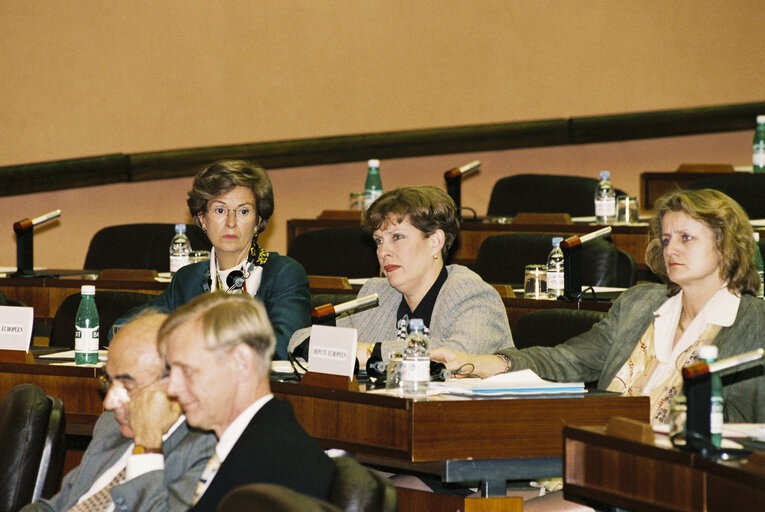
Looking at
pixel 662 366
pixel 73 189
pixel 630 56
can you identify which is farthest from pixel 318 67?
pixel 662 366

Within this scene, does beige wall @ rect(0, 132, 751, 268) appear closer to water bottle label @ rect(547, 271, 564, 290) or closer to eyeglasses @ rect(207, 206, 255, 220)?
eyeglasses @ rect(207, 206, 255, 220)

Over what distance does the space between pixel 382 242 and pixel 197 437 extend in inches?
48.2

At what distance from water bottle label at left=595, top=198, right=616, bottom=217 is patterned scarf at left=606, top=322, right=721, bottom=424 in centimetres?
228

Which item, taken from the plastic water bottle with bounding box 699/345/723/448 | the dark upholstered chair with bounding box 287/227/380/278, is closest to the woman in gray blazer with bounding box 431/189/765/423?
the plastic water bottle with bounding box 699/345/723/448

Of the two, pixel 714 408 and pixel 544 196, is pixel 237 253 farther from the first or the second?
pixel 544 196

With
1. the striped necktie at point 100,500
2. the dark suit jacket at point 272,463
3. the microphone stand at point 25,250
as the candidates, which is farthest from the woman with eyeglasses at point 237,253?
the dark suit jacket at point 272,463

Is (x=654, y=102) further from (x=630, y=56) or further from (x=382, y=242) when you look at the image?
(x=382, y=242)

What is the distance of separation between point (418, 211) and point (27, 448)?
48.2 inches

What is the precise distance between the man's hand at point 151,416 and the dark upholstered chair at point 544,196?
3.93 meters

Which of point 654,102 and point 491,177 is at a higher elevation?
point 654,102

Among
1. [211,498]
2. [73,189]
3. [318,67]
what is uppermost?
[318,67]

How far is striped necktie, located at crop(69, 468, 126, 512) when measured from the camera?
7.59 feet

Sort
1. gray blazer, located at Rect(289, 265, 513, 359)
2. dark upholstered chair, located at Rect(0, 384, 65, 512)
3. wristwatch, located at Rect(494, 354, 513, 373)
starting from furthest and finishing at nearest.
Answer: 1. gray blazer, located at Rect(289, 265, 513, 359)
2. wristwatch, located at Rect(494, 354, 513, 373)
3. dark upholstered chair, located at Rect(0, 384, 65, 512)

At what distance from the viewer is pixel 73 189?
6.43 meters
